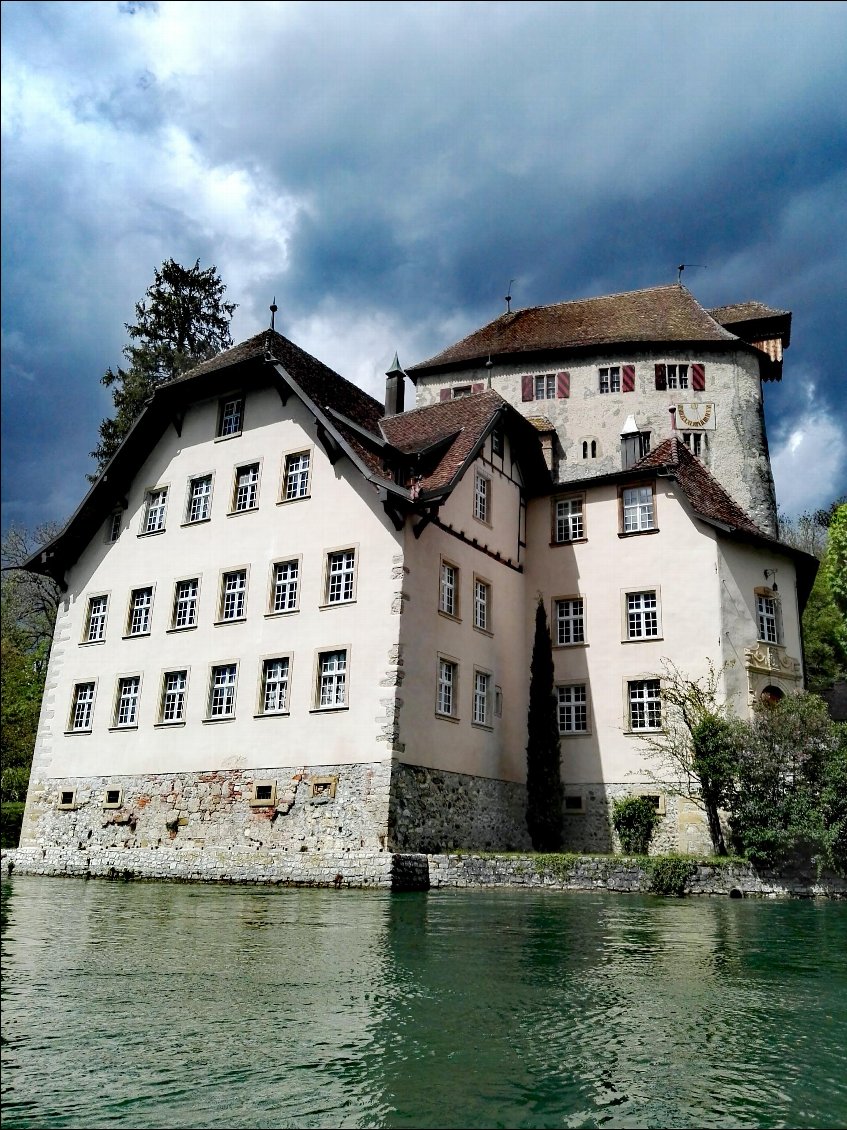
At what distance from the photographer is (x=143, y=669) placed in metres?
27.6

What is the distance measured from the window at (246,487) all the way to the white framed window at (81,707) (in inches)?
279

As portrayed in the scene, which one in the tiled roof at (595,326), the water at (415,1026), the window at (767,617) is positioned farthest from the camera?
the tiled roof at (595,326)

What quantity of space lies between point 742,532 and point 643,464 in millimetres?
3658

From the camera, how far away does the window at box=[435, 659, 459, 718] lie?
24.4 metres

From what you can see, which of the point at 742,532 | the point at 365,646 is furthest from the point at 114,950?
the point at 742,532

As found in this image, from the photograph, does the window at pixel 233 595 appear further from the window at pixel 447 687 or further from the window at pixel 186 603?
the window at pixel 447 687

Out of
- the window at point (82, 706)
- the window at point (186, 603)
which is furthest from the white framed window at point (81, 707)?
the window at point (186, 603)

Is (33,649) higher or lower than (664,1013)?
higher

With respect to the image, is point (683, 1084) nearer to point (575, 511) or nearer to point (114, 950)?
point (114, 950)

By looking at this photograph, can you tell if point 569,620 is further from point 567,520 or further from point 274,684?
point 274,684

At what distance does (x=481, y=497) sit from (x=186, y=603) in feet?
28.7

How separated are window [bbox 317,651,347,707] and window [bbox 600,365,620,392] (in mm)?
20442

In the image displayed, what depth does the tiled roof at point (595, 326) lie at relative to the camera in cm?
3975

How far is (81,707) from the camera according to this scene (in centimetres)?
2892
